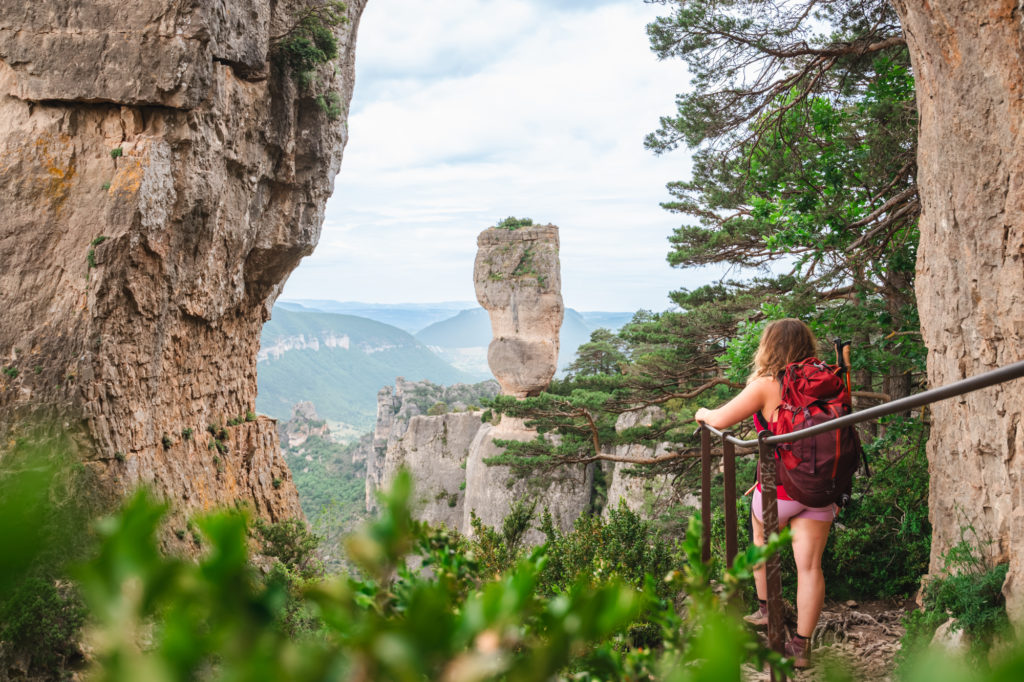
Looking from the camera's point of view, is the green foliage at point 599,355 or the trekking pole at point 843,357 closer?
the trekking pole at point 843,357

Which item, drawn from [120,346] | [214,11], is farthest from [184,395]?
[214,11]

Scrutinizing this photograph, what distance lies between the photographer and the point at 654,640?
5.18 metres

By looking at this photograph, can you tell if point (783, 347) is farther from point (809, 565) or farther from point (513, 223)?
point (513, 223)

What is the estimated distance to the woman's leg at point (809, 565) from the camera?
11.6 feet

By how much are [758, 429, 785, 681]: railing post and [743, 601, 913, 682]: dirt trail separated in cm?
82

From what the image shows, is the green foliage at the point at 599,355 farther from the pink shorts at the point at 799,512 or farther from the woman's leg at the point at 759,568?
the pink shorts at the point at 799,512

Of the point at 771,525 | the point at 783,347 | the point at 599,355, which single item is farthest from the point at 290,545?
the point at 599,355

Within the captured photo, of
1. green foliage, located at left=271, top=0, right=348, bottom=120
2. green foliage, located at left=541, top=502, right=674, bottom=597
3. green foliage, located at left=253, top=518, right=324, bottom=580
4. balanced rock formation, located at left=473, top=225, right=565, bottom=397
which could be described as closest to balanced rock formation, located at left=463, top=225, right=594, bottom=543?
balanced rock formation, located at left=473, top=225, right=565, bottom=397

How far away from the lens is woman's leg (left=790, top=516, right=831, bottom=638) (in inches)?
139

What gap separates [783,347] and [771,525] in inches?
41.4

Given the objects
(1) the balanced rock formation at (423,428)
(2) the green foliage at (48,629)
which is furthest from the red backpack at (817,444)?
(1) the balanced rock formation at (423,428)

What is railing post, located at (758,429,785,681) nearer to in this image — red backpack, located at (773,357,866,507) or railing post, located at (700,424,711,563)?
red backpack, located at (773,357,866,507)

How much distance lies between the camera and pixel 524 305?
24828 millimetres

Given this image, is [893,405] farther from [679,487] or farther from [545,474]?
[545,474]
